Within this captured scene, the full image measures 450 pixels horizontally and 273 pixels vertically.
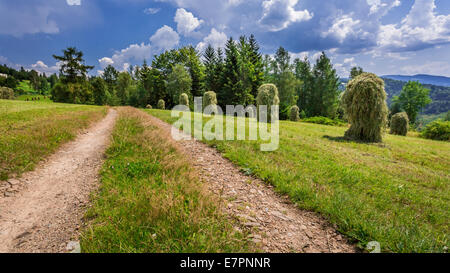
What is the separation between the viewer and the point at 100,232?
261cm

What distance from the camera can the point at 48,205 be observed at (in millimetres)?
3523

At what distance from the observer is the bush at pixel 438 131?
2147cm

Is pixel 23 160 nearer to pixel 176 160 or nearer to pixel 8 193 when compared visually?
pixel 8 193

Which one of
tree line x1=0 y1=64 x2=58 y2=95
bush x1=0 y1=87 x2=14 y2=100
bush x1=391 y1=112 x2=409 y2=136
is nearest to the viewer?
bush x1=391 y1=112 x2=409 y2=136

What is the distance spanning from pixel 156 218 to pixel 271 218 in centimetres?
195

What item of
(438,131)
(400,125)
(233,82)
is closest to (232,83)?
(233,82)

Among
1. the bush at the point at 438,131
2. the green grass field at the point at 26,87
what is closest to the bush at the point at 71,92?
the bush at the point at 438,131

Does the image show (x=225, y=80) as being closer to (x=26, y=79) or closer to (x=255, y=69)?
(x=255, y=69)

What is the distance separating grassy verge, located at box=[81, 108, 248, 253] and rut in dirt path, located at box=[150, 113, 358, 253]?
44 cm

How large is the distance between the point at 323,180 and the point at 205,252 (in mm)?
3823

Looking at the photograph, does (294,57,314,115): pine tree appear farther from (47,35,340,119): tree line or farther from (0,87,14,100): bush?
(0,87,14,100): bush

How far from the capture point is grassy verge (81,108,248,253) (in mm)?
2303

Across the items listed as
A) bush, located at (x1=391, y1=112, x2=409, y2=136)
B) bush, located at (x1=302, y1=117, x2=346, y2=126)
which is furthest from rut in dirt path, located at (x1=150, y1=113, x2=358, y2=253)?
bush, located at (x1=302, y1=117, x2=346, y2=126)

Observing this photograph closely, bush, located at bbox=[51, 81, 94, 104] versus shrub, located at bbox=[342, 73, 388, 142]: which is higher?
bush, located at bbox=[51, 81, 94, 104]
